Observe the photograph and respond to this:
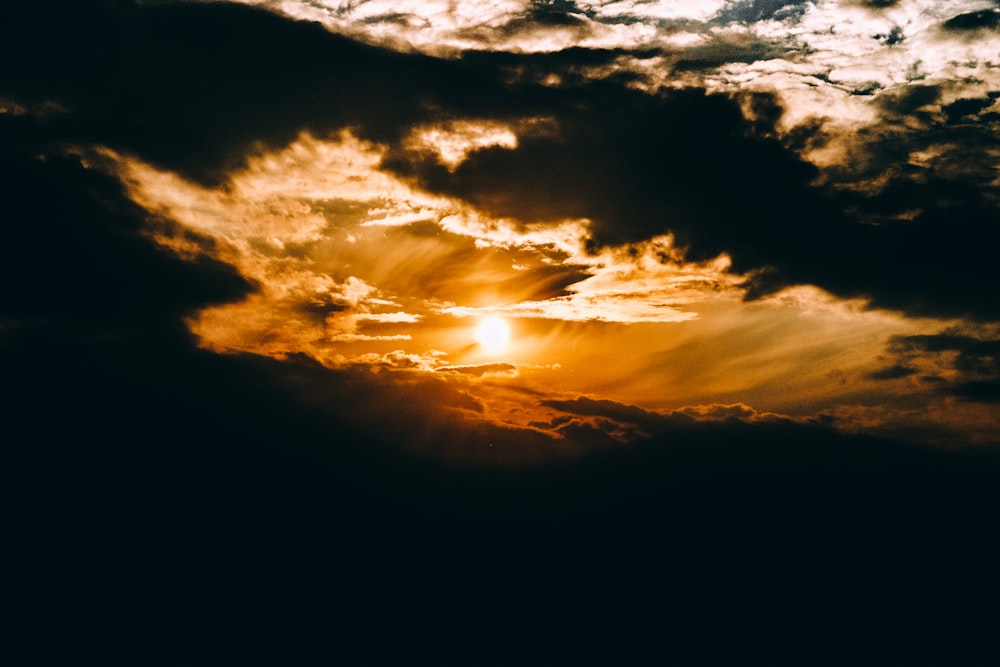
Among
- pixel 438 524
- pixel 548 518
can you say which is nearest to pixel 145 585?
pixel 438 524

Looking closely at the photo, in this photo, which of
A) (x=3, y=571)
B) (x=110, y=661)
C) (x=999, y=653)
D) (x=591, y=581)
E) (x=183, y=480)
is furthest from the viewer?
(x=591, y=581)

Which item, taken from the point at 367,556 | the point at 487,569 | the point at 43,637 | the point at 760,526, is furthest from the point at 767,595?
the point at 43,637

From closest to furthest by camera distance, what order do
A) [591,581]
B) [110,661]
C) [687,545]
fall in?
[110,661]
[591,581]
[687,545]

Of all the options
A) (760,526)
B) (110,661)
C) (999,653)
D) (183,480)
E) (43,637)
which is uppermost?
(183,480)

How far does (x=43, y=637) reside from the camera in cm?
8800

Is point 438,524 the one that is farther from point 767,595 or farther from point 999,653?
point 999,653

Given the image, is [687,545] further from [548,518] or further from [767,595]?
[548,518]

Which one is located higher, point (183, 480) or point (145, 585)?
point (183, 480)

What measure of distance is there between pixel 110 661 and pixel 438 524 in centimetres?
7867

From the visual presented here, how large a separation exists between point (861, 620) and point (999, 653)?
28261 millimetres

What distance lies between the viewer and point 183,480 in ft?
384

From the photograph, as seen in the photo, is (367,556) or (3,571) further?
(367,556)

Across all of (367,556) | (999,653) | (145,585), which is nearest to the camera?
(145,585)

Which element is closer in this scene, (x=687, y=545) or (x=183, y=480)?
(x=183, y=480)
